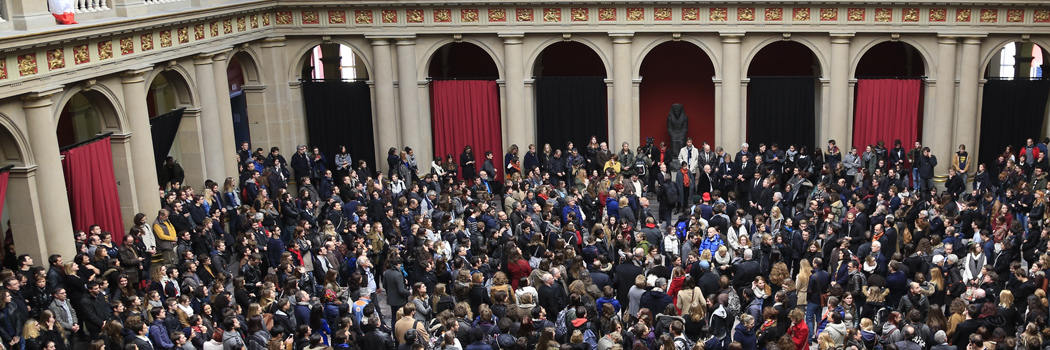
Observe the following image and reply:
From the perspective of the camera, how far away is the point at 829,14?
2659cm

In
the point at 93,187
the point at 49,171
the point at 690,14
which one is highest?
the point at 690,14

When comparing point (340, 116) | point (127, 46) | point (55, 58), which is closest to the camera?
point (55, 58)

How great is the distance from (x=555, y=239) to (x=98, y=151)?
8988 millimetres

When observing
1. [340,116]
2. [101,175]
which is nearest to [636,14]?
[340,116]

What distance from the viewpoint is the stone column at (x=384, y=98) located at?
92.8ft

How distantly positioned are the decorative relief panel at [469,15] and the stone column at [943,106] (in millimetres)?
11125

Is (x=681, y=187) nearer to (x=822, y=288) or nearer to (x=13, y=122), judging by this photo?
(x=822, y=288)

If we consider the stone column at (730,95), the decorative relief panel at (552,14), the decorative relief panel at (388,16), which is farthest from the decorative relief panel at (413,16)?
the stone column at (730,95)

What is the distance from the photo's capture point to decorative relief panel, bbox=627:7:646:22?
27.1 meters

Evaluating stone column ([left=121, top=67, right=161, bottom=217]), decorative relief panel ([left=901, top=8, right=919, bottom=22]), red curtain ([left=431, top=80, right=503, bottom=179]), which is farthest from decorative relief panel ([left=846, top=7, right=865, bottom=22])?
stone column ([left=121, top=67, right=161, bottom=217])

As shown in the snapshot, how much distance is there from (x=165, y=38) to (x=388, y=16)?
6.45 metres

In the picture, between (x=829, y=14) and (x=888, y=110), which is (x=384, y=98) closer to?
(x=829, y=14)

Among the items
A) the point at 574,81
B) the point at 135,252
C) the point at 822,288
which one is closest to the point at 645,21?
the point at 574,81

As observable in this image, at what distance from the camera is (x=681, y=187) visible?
24.9 m
